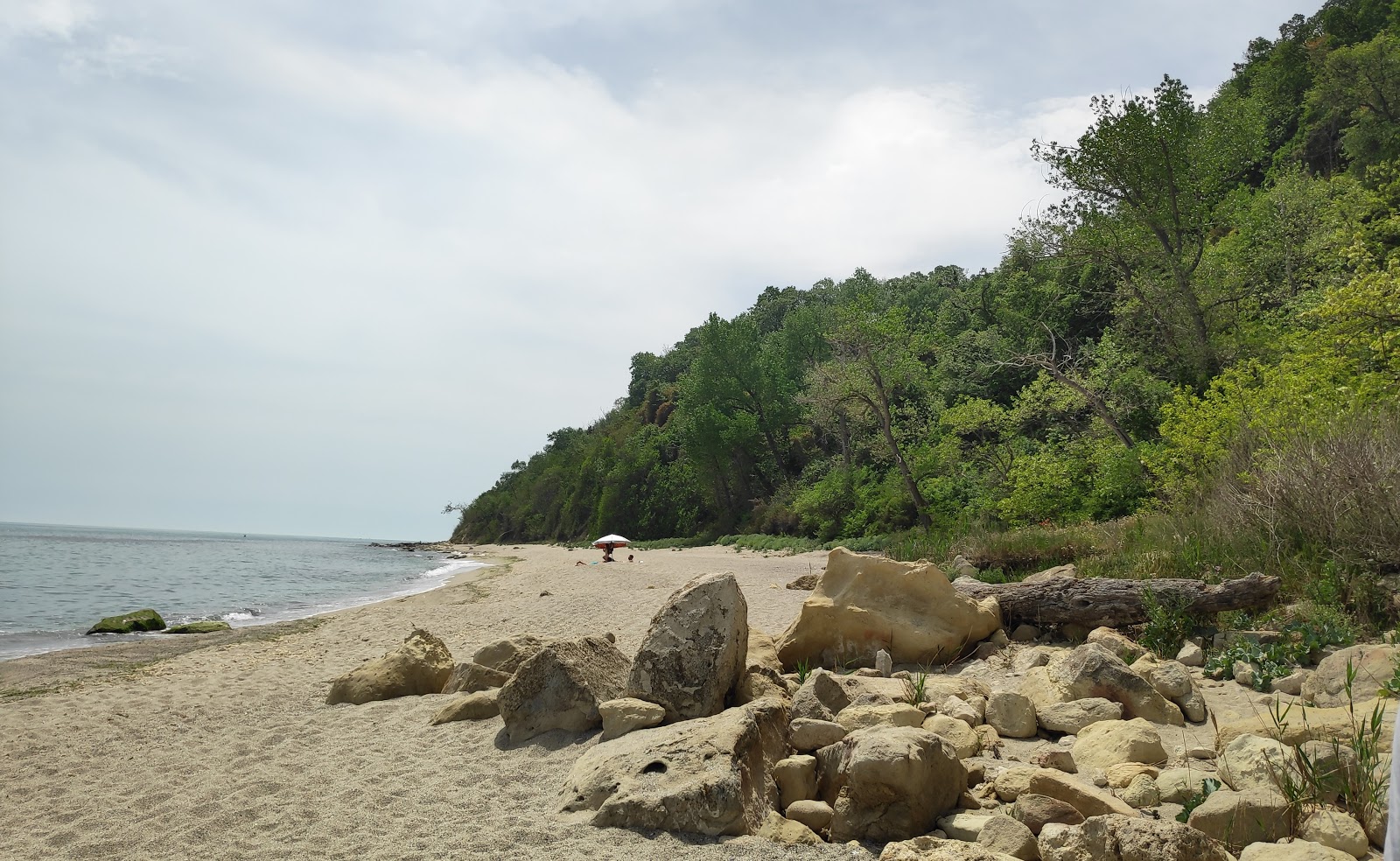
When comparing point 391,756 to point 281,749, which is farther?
point 281,749

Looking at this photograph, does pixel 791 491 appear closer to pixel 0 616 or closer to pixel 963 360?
pixel 963 360

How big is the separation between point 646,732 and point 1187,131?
25.6 meters

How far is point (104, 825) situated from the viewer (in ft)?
16.7

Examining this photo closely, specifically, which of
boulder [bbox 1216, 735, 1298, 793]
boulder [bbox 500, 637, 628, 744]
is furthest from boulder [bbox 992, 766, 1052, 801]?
boulder [bbox 500, 637, 628, 744]

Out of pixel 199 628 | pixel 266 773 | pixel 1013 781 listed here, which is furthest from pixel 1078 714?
pixel 199 628

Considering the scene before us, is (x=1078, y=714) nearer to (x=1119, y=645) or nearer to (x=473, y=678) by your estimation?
(x=1119, y=645)

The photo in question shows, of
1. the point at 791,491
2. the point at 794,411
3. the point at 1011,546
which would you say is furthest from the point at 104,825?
the point at 794,411

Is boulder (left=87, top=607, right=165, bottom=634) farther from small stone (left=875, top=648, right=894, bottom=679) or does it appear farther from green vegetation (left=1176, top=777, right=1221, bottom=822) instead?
green vegetation (left=1176, top=777, right=1221, bottom=822)

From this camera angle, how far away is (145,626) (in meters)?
16.3

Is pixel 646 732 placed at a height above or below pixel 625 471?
below

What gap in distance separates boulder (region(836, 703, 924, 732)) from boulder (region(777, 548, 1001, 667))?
268 centimetres

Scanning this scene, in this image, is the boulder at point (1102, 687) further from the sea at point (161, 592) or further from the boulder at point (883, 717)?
the sea at point (161, 592)

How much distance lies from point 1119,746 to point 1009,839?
1.65 meters

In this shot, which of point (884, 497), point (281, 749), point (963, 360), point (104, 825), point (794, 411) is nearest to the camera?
point (104, 825)
